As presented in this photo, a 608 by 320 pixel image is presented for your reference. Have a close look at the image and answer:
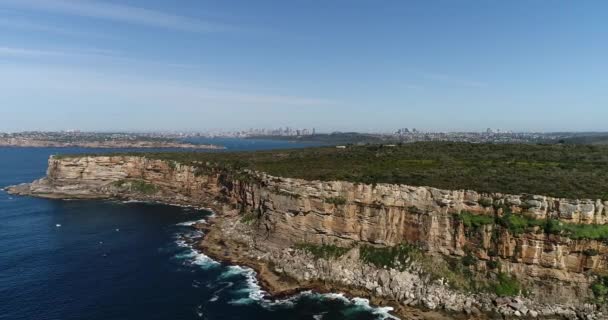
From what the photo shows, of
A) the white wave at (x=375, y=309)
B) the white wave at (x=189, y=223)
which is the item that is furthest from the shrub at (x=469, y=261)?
the white wave at (x=189, y=223)

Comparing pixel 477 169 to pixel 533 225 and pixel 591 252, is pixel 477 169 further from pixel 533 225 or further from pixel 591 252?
pixel 591 252

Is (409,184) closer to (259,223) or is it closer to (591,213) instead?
(591,213)

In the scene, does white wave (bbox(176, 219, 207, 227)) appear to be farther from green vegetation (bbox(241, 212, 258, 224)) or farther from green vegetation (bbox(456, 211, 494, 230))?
green vegetation (bbox(456, 211, 494, 230))

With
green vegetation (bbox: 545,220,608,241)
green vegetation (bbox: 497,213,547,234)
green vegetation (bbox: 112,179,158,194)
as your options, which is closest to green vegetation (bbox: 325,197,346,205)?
green vegetation (bbox: 497,213,547,234)

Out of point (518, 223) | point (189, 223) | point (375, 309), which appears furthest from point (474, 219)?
point (189, 223)

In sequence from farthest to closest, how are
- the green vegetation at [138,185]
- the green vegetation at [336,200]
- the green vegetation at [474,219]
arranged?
the green vegetation at [138,185] < the green vegetation at [336,200] < the green vegetation at [474,219]

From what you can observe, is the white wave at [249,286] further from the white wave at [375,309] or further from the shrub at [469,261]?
the shrub at [469,261]

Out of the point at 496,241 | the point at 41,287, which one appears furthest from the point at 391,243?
the point at 41,287
